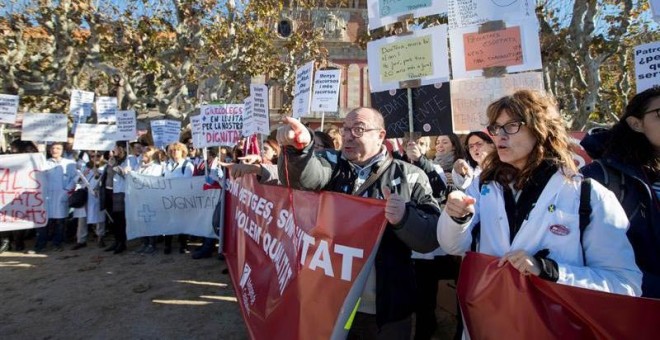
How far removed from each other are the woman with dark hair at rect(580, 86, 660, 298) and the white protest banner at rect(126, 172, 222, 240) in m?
6.01

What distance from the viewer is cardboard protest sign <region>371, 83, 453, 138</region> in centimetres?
386

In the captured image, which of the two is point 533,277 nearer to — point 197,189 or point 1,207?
point 197,189

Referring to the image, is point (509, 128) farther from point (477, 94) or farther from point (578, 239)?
point (477, 94)

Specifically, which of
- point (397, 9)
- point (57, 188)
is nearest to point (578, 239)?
point (397, 9)

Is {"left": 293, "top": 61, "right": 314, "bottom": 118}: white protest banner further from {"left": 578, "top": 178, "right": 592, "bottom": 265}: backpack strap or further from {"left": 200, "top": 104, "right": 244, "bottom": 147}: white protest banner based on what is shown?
{"left": 578, "top": 178, "right": 592, "bottom": 265}: backpack strap

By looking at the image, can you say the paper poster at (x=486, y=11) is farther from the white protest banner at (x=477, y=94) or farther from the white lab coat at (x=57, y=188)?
the white lab coat at (x=57, y=188)

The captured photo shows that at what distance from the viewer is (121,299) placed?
4.96 meters

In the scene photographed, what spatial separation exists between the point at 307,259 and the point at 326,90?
3.94 metres

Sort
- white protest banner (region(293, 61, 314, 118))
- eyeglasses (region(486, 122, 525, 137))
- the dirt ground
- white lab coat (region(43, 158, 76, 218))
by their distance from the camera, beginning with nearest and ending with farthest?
1. eyeglasses (region(486, 122, 525, 137))
2. the dirt ground
3. white protest banner (region(293, 61, 314, 118))
4. white lab coat (region(43, 158, 76, 218))

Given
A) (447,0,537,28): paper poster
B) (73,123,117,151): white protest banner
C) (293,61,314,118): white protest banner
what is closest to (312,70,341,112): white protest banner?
(293,61,314,118): white protest banner

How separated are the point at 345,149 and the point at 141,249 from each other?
617 cm

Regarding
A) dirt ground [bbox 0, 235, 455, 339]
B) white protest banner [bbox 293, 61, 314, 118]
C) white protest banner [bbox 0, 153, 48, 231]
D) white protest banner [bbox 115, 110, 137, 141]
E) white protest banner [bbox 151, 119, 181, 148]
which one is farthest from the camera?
white protest banner [bbox 151, 119, 181, 148]

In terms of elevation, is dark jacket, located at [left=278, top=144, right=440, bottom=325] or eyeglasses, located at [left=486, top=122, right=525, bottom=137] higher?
eyeglasses, located at [left=486, top=122, right=525, bottom=137]

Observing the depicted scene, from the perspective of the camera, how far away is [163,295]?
5117 millimetres
